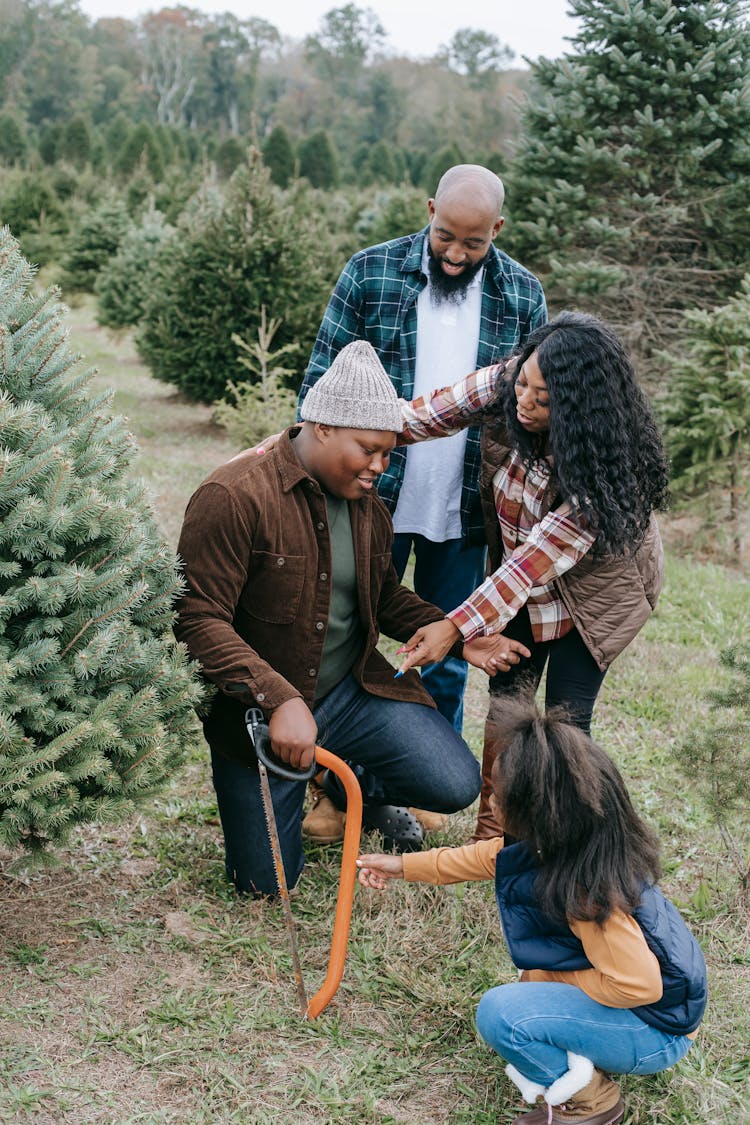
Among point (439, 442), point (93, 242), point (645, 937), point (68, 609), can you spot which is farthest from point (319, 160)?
point (645, 937)

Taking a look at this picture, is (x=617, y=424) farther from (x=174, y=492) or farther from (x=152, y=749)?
(x=174, y=492)

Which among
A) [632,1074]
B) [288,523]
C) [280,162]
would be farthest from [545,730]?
[280,162]

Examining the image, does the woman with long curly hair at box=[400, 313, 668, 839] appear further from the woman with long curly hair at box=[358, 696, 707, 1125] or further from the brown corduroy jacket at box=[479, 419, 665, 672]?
the woman with long curly hair at box=[358, 696, 707, 1125]

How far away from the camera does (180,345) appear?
10203mm

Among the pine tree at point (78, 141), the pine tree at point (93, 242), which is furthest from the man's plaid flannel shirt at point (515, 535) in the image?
the pine tree at point (78, 141)

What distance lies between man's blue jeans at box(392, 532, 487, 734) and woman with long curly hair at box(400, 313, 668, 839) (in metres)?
0.46

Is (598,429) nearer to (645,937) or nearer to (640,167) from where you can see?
(645,937)

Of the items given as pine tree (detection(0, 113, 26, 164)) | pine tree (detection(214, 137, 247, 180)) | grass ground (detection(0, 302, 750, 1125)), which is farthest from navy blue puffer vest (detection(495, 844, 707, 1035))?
pine tree (detection(0, 113, 26, 164))

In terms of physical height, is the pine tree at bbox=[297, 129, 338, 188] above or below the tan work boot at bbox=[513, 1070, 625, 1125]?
above

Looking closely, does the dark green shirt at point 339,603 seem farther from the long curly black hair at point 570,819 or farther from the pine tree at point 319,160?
the pine tree at point 319,160

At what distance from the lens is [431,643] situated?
3154 millimetres

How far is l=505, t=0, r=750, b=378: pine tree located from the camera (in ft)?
24.6

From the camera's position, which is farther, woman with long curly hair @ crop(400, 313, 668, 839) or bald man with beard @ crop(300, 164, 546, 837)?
bald man with beard @ crop(300, 164, 546, 837)

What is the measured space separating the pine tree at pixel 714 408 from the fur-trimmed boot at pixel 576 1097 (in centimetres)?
512
